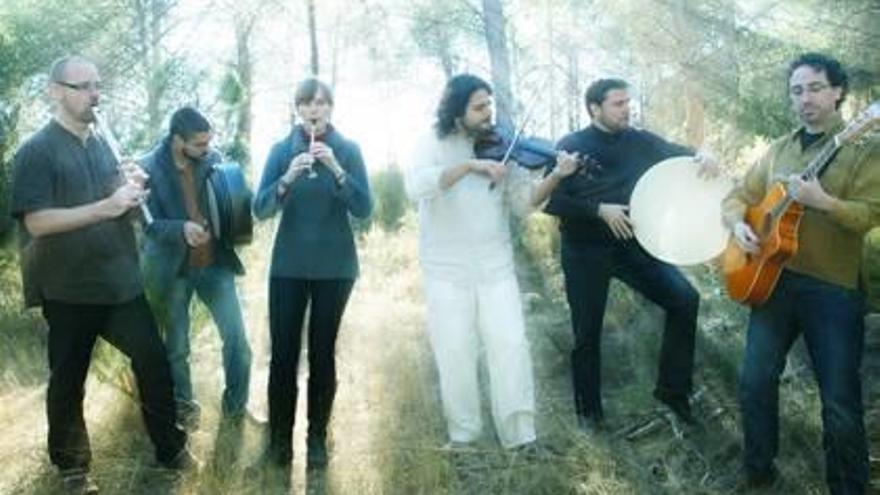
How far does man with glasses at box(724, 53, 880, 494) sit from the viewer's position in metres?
3.90

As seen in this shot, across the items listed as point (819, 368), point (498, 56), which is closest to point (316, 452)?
point (819, 368)

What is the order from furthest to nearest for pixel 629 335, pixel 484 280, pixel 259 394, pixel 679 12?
pixel 679 12, pixel 629 335, pixel 259 394, pixel 484 280

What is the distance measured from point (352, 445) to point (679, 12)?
7.44 metres

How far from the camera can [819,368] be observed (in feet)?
13.2

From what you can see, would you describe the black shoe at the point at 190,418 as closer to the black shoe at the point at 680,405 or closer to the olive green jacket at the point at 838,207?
the black shoe at the point at 680,405

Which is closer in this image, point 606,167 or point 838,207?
point 838,207

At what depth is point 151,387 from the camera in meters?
4.47

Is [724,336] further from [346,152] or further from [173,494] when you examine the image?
[173,494]

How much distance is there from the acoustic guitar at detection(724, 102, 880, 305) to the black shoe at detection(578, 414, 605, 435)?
3.80ft

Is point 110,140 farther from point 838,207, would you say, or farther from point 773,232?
point 838,207

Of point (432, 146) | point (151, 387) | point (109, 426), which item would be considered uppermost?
point (432, 146)

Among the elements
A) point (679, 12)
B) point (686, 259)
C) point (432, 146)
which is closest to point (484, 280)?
point (432, 146)

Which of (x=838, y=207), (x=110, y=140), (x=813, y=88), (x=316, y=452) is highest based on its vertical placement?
(x=813, y=88)

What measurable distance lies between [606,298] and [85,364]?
8.59 ft
